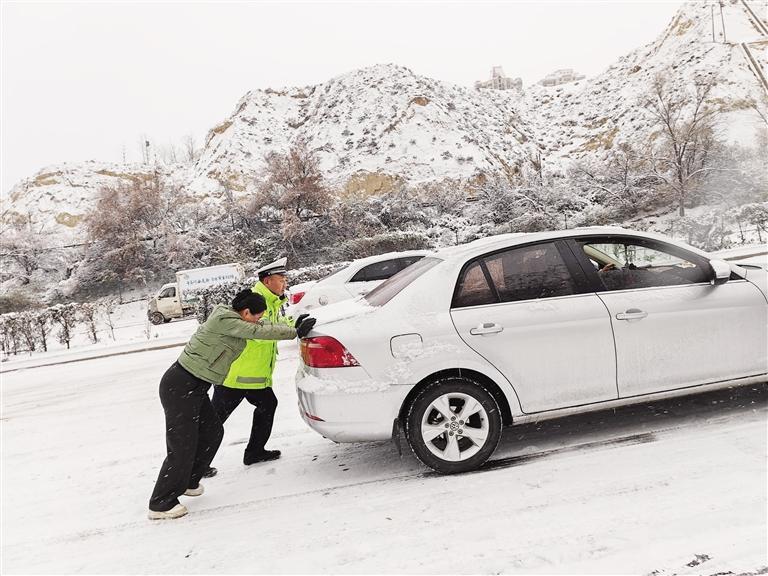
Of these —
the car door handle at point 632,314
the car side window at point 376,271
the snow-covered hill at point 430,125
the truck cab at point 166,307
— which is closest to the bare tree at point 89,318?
the truck cab at point 166,307

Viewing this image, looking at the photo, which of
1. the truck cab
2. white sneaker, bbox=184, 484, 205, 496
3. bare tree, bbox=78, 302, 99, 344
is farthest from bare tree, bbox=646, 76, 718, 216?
white sneaker, bbox=184, 484, 205, 496

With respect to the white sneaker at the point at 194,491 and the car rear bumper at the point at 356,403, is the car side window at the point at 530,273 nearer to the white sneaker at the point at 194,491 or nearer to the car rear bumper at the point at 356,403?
the car rear bumper at the point at 356,403

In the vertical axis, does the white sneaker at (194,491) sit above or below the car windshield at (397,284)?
below

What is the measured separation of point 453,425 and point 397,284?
3.78ft

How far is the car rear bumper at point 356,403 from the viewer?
3484mm

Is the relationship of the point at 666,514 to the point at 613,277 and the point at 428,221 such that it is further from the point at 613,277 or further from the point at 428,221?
the point at 428,221

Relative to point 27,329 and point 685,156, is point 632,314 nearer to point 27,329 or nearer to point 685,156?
point 27,329

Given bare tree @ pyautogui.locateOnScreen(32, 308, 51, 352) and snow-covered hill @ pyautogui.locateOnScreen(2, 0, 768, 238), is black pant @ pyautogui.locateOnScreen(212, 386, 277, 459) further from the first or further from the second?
snow-covered hill @ pyautogui.locateOnScreen(2, 0, 768, 238)

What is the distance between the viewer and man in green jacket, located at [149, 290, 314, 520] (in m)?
3.46

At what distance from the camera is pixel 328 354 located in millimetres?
3531

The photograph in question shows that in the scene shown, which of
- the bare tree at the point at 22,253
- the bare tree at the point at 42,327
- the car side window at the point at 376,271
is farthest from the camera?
the bare tree at the point at 22,253

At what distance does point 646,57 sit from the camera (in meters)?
61.9

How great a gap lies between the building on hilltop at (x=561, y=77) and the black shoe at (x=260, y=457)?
98.0 meters

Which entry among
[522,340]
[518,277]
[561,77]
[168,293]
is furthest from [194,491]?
[561,77]
